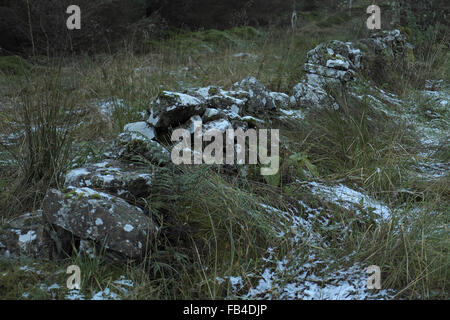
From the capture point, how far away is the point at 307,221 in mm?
2326

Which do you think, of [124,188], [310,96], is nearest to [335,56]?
[310,96]

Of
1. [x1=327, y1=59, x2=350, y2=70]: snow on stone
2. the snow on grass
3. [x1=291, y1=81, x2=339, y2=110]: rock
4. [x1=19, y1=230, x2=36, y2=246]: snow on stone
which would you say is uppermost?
[x1=327, y1=59, x2=350, y2=70]: snow on stone

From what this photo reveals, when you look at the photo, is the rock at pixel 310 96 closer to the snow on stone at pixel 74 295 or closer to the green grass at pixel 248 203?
the green grass at pixel 248 203

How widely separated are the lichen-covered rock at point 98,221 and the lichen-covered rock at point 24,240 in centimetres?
12

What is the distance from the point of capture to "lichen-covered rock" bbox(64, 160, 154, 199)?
2116mm

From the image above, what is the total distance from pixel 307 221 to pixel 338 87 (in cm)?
197

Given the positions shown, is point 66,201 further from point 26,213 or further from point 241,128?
point 241,128

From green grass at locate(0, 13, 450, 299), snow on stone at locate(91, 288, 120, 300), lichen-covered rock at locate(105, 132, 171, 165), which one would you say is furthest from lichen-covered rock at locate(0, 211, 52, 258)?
lichen-covered rock at locate(105, 132, 171, 165)

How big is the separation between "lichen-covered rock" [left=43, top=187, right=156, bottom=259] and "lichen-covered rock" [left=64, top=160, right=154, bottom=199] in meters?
0.20

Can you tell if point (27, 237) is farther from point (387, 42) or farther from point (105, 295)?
point (387, 42)

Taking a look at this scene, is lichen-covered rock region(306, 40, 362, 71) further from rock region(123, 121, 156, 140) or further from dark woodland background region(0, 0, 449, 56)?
rock region(123, 121, 156, 140)

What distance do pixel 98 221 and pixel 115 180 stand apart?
333 millimetres

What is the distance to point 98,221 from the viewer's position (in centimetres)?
184
